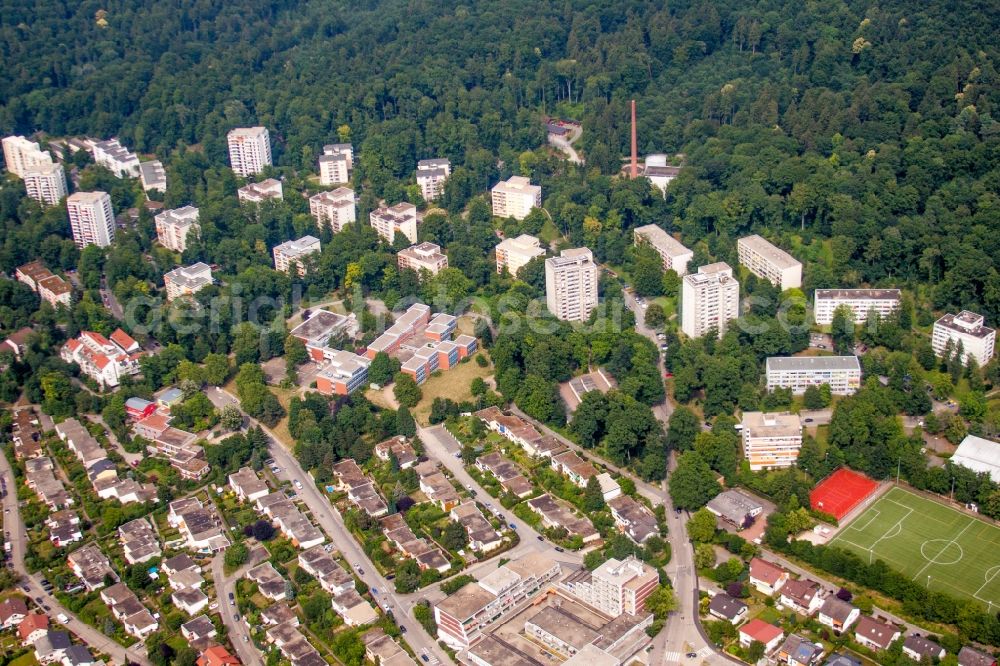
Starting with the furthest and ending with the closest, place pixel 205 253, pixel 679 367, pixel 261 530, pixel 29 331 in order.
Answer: pixel 205 253 < pixel 29 331 < pixel 679 367 < pixel 261 530

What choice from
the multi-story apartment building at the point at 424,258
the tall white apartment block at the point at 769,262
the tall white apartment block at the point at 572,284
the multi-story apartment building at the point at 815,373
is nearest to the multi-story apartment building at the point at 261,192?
Answer: the multi-story apartment building at the point at 424,258

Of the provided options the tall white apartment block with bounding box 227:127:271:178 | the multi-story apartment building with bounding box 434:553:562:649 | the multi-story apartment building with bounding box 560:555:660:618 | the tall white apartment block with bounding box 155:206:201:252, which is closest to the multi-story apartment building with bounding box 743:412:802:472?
the multi-story apartment building with bounding box 560:555:660:618

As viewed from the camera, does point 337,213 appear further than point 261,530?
Yes

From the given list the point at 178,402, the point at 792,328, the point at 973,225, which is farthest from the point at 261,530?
the point at 973,225

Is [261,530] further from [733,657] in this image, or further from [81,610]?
[733,657]

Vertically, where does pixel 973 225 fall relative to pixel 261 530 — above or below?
above

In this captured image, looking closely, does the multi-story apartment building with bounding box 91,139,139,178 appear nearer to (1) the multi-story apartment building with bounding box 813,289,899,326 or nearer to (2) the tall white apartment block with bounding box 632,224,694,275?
(2) the tall white apartment block with bounding box 632,224,694,275

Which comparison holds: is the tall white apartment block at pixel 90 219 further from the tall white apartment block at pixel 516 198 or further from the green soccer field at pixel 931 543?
the green soccer field at pixel 931 543
